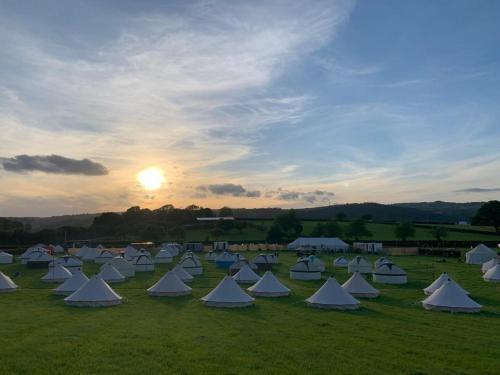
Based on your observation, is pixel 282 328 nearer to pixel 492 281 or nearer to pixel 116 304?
pixel 116 304

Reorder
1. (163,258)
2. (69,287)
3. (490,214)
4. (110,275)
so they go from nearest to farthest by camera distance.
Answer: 1. (69,287)
2. (110,275)
3. (163,258)
4. (490,214)

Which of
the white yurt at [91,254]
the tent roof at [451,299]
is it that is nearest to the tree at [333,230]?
the white yurt at [91,254]

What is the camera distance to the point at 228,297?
27.9m

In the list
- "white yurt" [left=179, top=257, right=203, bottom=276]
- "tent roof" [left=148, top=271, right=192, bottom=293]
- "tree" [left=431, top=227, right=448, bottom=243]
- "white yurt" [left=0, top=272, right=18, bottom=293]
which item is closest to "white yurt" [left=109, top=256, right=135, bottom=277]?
"white yurt" [left=179, top=257, right=203, bottom=276]

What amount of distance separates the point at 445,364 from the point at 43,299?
24.2 m

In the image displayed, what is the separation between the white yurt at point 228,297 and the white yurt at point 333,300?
3.63m

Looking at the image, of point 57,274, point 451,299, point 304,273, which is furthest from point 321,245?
point 451,299

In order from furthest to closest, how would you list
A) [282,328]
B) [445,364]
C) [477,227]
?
[477,227] < [282,328] < [445,364]

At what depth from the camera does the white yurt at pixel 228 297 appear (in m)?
27.7

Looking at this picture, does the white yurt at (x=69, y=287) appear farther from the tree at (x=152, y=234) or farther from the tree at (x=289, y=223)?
the tree at (x=289, y=223)

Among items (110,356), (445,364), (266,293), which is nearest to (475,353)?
(445,364)

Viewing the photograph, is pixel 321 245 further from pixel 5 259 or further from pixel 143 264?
pixel 5 259

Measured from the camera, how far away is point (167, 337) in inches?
768

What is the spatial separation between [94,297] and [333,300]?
42.3 feet
